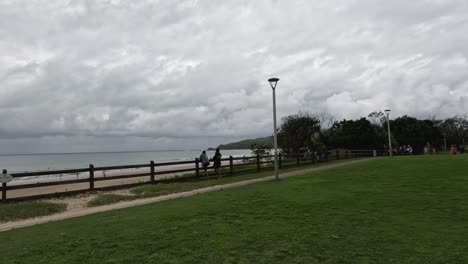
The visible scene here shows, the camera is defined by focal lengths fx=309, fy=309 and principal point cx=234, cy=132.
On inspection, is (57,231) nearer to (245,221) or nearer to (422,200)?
(245,221)

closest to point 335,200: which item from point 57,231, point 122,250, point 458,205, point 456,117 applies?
point 458,205

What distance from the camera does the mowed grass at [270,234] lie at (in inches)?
154

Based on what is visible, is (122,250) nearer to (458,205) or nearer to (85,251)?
(85,251)

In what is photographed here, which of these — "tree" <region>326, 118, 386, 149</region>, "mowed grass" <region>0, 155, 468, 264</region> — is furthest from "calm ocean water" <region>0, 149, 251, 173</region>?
"mowed grass" <region>0, 155, 468, 264</region>

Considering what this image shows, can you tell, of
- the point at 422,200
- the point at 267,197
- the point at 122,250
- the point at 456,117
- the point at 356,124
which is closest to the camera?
the point at 122,250

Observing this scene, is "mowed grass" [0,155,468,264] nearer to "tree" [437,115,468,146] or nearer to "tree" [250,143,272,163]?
"tree" [250,143,272,163]

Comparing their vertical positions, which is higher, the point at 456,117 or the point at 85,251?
the point at 456,117

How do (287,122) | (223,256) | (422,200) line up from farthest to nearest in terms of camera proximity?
(287,122), (422,200), (223,256)

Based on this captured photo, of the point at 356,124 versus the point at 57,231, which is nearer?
the point at 57,231

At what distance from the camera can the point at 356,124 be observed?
45281mm

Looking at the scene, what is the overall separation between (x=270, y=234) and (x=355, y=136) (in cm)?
4196

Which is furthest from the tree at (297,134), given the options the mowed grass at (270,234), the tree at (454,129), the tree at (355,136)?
the tree at (454,129)

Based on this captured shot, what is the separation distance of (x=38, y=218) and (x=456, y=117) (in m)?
75.6

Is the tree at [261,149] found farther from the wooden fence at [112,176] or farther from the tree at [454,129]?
the tree at [454,129]
